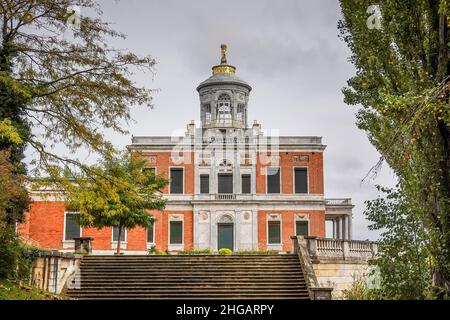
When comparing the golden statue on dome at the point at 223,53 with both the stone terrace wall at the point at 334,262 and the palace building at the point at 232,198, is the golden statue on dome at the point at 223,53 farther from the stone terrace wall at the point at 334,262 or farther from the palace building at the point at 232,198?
the stone terrace wall at the point at 334,262

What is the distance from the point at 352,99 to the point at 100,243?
2579 centimetres

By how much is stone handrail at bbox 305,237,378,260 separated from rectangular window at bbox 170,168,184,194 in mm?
18865

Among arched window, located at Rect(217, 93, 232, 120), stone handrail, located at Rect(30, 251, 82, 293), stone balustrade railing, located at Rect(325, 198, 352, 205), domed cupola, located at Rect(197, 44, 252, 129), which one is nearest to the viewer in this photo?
stone handrail, located at Rect(30, 251, 82, 293)

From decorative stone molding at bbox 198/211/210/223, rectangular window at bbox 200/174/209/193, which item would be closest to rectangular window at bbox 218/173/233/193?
rectangular window at bbox 200/174/209/193

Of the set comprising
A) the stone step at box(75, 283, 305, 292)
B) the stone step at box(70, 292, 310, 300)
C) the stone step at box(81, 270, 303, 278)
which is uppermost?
the stone step at box(81, 270, 303, 278)

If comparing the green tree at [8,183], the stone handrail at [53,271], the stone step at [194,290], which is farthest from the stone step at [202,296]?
the green tree at [8,183]

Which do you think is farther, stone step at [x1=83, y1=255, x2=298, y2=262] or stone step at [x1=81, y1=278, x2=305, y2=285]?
stone step at [x1=83, y1=255, x2=298, y2=262]

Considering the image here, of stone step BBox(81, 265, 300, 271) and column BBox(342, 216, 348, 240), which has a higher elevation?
column BBox(342, 216, 348, 240)

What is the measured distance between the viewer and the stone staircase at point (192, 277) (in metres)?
17.6

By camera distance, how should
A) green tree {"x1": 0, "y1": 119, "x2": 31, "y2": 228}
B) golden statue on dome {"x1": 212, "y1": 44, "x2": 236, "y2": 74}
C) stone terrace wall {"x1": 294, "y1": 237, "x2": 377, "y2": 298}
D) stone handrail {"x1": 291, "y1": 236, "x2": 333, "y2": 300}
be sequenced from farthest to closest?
golden statue on dome {"x1": 212, "y1": 44, "x2": 236, "y2": 74} → stone terrace wall {"x1": 294, "y1": 237, "x2": 377, "y2": 298} → stone handrail {"x1": 291, "y1": 236, "x2": 333, "y2": 300} → green tree {"x1": 0, "y1": 119, "x2": 31, "y2": 228}

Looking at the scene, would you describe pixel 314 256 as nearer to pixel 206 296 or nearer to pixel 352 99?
pixel 206 296

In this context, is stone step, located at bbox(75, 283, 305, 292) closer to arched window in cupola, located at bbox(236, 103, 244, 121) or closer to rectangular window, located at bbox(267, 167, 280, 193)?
rectangular window, located at bbox(267, 167, 280, 193)

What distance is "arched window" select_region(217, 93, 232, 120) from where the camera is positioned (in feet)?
137

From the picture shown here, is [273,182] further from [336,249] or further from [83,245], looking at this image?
[83,245]
